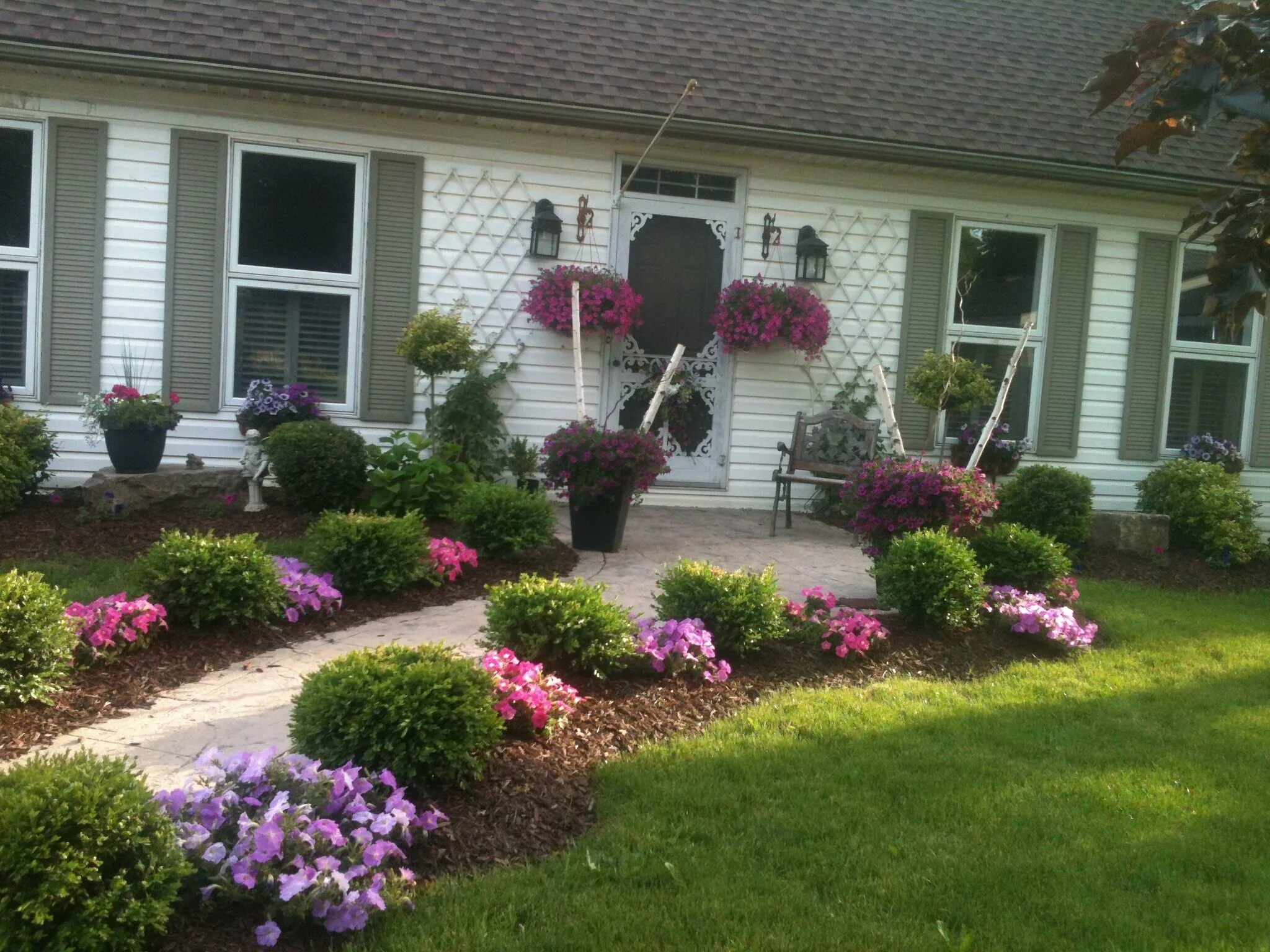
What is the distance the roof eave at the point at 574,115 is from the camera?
751cm

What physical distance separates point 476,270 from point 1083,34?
6.59m

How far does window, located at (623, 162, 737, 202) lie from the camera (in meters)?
8.84

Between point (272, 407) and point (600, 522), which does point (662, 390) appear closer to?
point (600, 522)

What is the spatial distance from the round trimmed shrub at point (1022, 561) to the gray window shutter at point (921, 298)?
332 centimetres

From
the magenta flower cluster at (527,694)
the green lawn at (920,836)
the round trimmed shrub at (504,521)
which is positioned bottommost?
the green lawn at (920,836)

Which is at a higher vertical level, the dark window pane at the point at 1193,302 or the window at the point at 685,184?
the window at the point at 685,184

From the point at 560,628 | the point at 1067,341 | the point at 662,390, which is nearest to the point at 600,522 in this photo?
the point at 662,390

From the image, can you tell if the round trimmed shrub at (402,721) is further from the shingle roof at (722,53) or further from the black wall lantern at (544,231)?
the shingle roof at (722,53)

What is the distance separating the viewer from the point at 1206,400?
9.98 meters

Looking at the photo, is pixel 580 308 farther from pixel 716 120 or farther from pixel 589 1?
pixel 589 1

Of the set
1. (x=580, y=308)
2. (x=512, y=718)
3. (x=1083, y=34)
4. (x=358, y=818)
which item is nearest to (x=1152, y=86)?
(x=512, y=718)

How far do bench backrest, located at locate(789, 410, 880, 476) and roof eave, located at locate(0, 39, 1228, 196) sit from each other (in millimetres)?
2114

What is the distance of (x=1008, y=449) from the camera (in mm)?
9070

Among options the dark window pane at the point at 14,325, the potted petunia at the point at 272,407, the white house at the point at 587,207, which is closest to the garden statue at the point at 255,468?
the potted petunia at the point at 272,407
